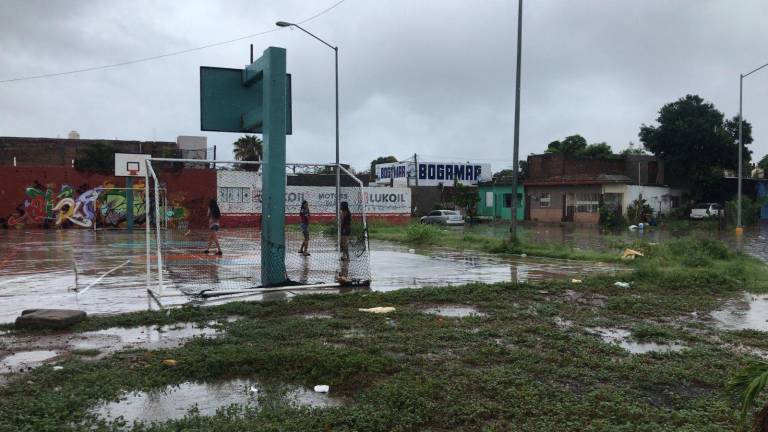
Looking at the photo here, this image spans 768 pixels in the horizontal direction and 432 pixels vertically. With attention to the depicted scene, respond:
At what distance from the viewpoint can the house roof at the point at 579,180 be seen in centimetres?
5016

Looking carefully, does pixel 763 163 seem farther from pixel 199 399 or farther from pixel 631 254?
pixel 199 399

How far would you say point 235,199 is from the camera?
3072 centimetres

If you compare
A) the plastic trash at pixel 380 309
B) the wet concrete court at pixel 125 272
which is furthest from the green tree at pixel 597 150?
the plastic trash at pixel 380 309

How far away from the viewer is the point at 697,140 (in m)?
53.8

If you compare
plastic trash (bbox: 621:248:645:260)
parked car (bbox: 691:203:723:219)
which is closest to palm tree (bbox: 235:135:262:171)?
parked car (bbox: 691:203:723:219)

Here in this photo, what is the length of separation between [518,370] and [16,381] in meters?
4.91

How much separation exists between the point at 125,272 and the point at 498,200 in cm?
4910

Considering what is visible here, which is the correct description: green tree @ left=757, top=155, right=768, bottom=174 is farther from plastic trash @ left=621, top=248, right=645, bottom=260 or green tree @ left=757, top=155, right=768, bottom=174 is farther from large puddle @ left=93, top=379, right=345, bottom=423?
large puddle @ left=93, top=379, right=345, bottom=423

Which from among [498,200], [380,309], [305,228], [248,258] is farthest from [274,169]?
[498,200]

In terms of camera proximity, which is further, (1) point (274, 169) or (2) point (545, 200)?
(2) point (545, 200)

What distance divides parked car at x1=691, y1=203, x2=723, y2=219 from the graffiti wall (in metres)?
39.8

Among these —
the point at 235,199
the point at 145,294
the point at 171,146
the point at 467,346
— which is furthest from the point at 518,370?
the point at 171,146

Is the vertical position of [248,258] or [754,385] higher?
[754,385]

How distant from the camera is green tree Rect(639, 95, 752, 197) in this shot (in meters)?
53.5
